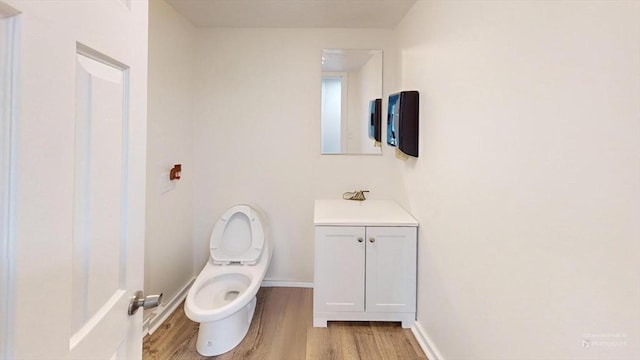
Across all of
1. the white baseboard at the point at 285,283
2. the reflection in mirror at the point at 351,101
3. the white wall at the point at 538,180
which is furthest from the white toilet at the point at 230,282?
the white wall at the point at 538,180

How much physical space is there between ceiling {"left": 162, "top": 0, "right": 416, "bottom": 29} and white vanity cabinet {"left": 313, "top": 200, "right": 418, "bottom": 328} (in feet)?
5.05

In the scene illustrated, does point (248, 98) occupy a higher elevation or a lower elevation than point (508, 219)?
higher

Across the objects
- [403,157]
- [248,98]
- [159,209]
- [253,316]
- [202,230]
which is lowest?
[253,316]

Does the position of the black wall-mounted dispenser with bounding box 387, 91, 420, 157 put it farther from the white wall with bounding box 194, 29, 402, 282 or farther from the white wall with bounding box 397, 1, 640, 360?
the white wall with bounding box 194, 29, 402, 282

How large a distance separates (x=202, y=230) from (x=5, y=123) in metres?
2.69

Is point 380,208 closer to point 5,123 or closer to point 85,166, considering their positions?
point 85,166

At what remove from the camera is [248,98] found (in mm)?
2924

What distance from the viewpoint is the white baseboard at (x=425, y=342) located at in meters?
1.89

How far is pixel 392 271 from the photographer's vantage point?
2.26 meters

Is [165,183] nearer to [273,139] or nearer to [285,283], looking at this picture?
[273,139]

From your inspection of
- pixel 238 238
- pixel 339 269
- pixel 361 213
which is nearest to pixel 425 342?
pixel 339 269

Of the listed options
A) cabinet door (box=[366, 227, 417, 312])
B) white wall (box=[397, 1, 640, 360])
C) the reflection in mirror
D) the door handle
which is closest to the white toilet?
cabinet door (box=[366, 227, 417, 312])

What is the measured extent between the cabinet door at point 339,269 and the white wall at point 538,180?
53 cm

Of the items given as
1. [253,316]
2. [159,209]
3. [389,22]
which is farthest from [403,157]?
[159,209]
